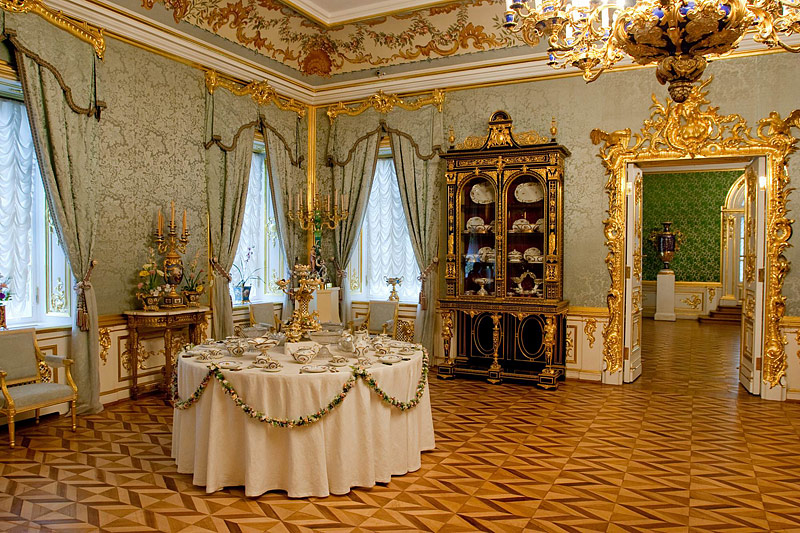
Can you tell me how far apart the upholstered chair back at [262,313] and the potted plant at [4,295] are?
2.33m

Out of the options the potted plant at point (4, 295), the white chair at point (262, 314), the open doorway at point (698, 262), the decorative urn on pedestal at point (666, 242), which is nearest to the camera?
the potted plant at point (4, 295)

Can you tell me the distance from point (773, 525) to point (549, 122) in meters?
4.93

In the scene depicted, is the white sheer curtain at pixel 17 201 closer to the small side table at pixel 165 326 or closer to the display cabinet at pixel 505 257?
the small side table at pixel 165 326

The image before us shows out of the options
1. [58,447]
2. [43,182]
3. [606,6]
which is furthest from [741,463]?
[43,182]

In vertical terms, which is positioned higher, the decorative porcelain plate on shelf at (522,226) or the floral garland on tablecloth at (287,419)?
the decorative porcelain plate on shelf at (522,226)

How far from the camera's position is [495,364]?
23.0 ft

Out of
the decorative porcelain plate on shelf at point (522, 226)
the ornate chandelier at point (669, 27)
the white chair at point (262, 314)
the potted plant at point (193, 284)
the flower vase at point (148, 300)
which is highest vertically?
the ornate chandelier at point (669, 27)

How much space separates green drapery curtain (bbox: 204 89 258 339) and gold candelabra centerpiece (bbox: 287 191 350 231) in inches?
31.8

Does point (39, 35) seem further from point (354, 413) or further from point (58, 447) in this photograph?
point (354, 413)

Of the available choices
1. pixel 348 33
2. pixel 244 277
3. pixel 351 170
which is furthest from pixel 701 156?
pixel 244 277

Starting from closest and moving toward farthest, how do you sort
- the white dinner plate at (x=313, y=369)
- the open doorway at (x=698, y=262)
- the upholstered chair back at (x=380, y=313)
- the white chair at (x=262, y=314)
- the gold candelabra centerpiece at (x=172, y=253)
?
the white dinner plate at (x=313, y=369)
the gold candelabra centerpiece at (x=172, y=253)
the white chair at (x=262, y=314)
the upholstered chair back at (x=380, y=313)
the open doorway at (x=698, y=262)

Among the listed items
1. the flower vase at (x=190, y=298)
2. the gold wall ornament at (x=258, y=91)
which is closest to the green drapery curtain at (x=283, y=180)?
the gold wall ornament at (x=258, y=91)

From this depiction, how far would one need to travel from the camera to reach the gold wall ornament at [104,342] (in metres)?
5.77

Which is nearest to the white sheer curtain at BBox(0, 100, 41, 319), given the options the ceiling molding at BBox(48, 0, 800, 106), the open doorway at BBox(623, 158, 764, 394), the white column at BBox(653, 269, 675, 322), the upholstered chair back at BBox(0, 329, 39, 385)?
the upholstered chair back at BBox(0, 329, 39, 385)
